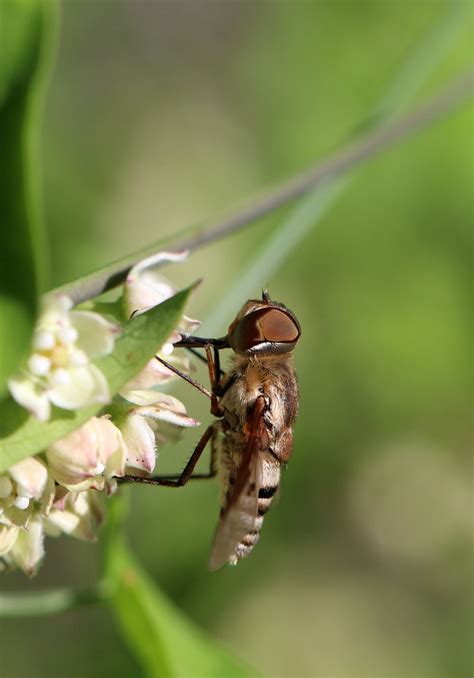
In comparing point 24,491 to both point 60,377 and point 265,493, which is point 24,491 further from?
point 265,493

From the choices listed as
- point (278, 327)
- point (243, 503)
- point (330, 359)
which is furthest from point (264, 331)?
point (330, 359)

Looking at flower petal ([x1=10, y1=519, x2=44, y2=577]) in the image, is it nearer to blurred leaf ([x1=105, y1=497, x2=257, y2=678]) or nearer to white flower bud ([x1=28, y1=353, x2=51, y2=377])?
white flower bud ([x1=28, y1=353, x2=51, y2=377])

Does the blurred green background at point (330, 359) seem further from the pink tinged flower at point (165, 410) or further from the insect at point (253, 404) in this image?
the pink tinged flower at point (165, 410)

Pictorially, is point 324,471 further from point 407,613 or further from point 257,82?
point 257,82

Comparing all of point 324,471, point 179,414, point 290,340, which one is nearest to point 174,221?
point 324,471

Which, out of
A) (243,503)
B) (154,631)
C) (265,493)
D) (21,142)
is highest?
(21,142)
